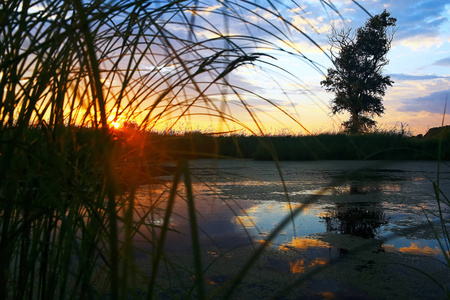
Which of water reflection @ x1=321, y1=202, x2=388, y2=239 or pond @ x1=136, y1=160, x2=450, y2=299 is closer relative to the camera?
pond @ x1=136, y1=160, x2=450, y2=299

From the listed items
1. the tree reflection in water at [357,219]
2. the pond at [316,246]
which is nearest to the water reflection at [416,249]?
the pond at [316,246]

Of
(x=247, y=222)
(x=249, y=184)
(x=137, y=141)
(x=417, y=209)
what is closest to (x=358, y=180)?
(x=249, y=184)

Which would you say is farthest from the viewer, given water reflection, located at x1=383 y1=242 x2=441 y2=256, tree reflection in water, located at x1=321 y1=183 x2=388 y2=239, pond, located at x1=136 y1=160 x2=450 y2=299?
tree reflection in water, located at x1=321 y1=183 x2=388 y2=239

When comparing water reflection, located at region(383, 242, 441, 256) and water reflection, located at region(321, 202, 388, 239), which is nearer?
water reflection, located at region(383, 242, 441, 256)

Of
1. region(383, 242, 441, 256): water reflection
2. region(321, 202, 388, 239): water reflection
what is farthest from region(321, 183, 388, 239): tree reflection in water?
region(383, 242, 441, 256): water reflection

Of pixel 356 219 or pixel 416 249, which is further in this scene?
pixel 356 219

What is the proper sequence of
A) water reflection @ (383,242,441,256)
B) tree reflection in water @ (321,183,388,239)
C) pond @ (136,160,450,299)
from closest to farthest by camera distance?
pond @ (136,160,450,299) → water reflection @ (383,242,441,256) → tree reflection in water @ (321,183,388,239)

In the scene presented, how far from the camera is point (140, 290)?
3.63 ft

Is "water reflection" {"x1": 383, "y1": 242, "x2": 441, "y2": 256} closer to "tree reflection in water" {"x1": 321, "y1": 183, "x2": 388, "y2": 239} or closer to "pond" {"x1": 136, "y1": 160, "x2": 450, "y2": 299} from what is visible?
"pond" {"x1": 136, "y1": 160, "x2": 450, "y2": 299}

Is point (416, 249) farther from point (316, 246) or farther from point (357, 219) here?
point (357, 219)

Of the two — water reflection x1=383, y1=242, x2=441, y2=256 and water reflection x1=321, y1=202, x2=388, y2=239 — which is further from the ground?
water reflection x1=321, y1=202, x2=388, y2=239

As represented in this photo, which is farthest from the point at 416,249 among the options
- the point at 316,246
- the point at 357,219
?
the point at 357,219

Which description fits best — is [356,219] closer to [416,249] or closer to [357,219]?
[357,219]

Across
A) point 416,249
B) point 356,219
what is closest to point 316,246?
point 416,249
